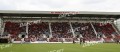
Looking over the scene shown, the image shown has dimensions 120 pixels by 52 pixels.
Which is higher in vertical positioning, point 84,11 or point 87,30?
point 84,11

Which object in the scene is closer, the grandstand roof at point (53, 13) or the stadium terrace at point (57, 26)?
the grandstand roof at point (53, 13)

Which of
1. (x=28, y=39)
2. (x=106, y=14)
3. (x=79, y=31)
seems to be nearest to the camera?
(x=28, y=39)

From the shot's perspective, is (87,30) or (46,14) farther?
(87,30)

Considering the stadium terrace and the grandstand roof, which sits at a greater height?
the grandstand roof

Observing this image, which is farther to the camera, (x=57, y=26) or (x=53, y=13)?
(x=57, y=26)

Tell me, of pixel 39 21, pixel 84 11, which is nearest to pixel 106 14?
pixel 84 11

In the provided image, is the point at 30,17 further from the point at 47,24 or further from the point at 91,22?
the point at 91,22

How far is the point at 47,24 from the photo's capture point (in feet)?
269

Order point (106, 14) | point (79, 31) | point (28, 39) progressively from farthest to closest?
point (79, 31), point (106, 14), point (28, 39)

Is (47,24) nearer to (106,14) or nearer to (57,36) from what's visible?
(57,36)

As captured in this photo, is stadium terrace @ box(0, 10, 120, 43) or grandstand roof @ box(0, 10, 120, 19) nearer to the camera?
grandstand roof @ box(0, 10, 120, 19)

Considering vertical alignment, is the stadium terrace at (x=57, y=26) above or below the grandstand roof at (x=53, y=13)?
below

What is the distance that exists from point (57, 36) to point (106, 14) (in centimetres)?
1434

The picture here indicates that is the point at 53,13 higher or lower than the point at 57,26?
higher
